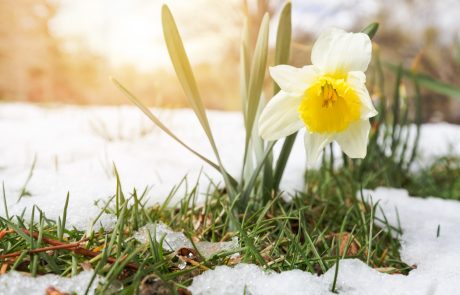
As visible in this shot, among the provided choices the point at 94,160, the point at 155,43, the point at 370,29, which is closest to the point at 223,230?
the point at 370,29

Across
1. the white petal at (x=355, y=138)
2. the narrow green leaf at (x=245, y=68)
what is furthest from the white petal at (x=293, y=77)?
the narrow green leaf at (x=245, y=68)

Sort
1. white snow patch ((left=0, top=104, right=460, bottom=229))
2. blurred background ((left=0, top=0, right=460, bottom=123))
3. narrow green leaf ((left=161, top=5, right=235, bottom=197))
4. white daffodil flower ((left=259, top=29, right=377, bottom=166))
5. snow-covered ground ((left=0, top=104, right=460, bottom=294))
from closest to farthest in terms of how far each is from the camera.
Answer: snow-covered ground ((left=0, top=104, right=460, bottom=294)), white daffodil flower ((left=259, top=29, right=377, bottom=166)), narrow green leaf ((left=161, top=5, right=235, bottom=197)), white snow patch ((left=0, top=104, right=460, bottom=229)), blurred background ((left=0, top=0, right=460, bottom=123))

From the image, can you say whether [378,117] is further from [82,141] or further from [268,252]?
[82,141]

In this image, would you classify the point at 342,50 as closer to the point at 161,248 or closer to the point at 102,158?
the point at 161,248

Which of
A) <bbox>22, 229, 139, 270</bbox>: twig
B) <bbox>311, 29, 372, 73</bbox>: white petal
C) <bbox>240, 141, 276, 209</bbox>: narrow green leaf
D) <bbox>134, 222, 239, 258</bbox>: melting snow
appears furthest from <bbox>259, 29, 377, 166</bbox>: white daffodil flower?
<bbox>22, 229, 139, 270</bbox>: twig

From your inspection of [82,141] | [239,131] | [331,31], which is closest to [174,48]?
[331,31]

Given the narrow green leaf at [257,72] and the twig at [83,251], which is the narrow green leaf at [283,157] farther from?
the twig at [83,251]

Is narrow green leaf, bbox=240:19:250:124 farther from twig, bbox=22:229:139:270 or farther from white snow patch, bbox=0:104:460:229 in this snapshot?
twig, bbox=22:229:139:270
